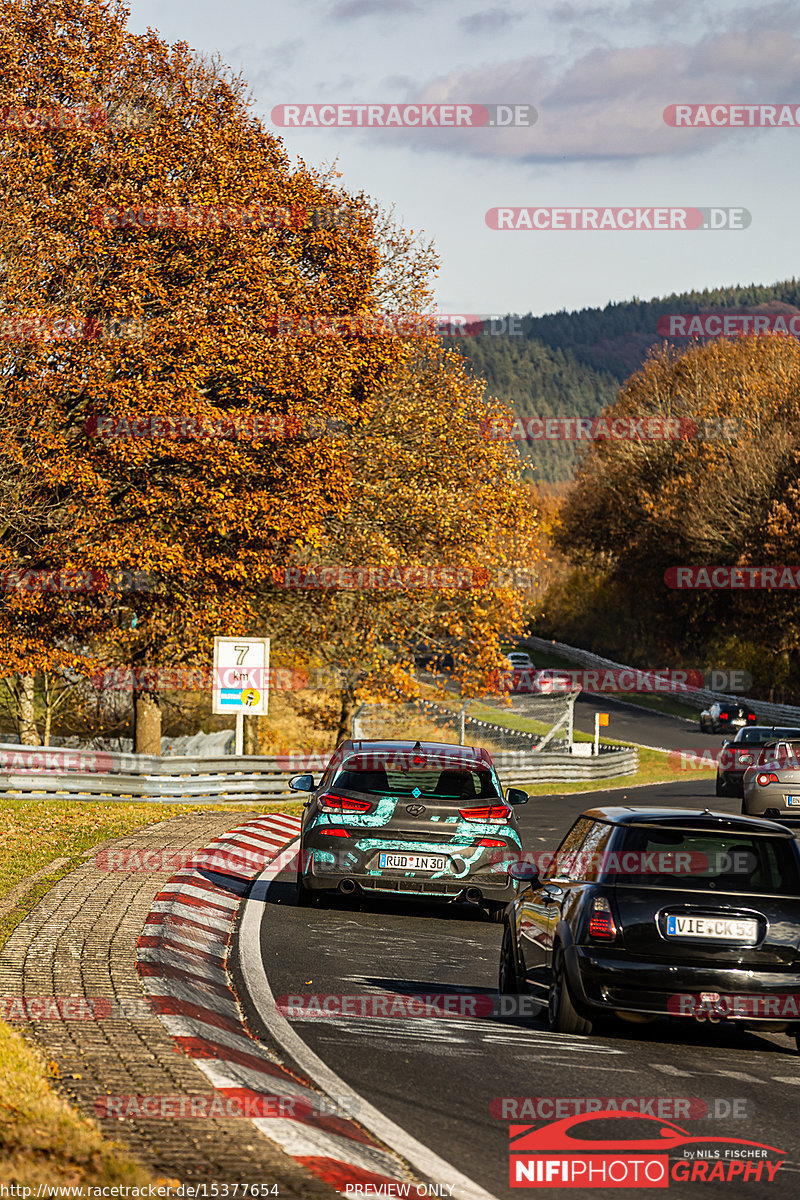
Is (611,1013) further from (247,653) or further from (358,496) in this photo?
(358,496)

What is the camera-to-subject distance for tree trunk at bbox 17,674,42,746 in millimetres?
32625

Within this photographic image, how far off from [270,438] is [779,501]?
117 feet

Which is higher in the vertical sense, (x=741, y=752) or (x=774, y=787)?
(x=741, y=752)

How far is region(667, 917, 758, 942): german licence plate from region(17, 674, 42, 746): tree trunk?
2628 cm

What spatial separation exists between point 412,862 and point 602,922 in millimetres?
4706

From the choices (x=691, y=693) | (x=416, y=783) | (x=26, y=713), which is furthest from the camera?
(x=691, y=693)

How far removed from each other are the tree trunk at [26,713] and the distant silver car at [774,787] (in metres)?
16.2

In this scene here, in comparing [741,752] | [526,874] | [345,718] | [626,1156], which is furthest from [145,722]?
[626,1156]

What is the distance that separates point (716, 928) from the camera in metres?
7.83

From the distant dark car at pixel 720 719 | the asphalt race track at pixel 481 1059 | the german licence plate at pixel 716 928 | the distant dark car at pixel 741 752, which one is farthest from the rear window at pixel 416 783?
the distant dark car at pixel 720 719

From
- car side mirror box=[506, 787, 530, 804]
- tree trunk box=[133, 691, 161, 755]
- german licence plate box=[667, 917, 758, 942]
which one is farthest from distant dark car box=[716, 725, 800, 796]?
german licence plate box=[667, 917, 758, 942]

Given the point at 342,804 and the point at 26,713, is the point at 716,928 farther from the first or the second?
the point at 26,713

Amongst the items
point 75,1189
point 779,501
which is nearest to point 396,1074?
point 75,1189

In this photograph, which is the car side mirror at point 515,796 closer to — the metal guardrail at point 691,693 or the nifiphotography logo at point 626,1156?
the nifiphotography logo at point 626,1156
